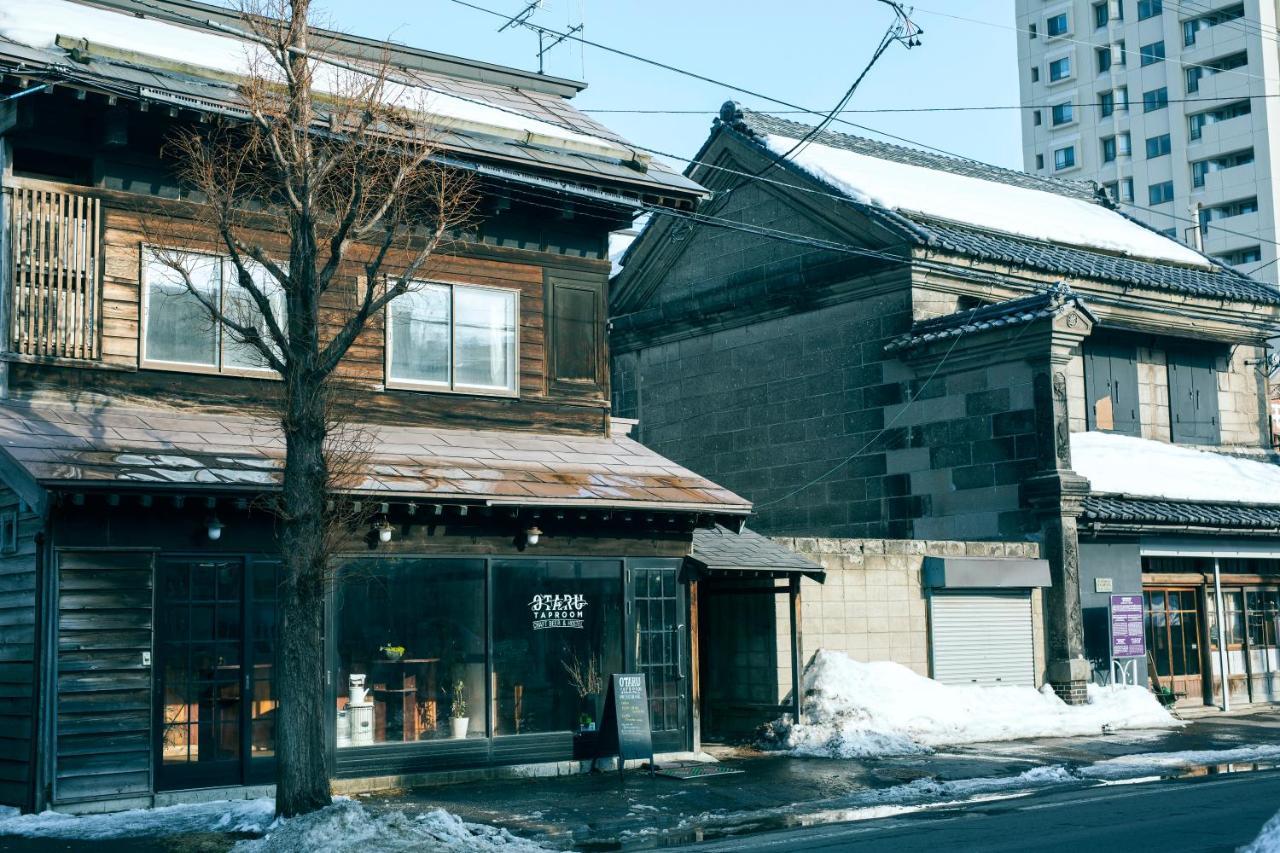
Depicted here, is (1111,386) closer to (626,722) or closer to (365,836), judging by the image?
(626,722)

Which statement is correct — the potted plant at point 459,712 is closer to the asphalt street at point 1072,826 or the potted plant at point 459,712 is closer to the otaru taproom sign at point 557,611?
the otaru taproom sign at point 557,611

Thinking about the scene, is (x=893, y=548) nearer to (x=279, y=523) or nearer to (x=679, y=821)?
(x=679, y=821)

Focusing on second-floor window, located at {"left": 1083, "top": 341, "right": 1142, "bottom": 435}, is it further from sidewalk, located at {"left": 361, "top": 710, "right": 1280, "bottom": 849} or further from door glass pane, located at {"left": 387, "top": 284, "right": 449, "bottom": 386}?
door glass pane, located at {"left": 387, "top": 284, "right": 449, "bottom": 386}

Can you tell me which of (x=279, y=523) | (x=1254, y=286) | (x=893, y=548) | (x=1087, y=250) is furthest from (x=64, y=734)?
(x=1254, y=286)

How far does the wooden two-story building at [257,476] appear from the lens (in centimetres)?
1428

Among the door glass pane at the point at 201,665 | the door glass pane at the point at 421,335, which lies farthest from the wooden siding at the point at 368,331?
the door glass pane at the point at 201,665

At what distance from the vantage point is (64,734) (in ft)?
45.7

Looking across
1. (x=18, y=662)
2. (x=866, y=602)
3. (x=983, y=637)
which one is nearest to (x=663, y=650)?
(x=866, y=602)

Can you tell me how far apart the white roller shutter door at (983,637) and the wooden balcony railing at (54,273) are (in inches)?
520

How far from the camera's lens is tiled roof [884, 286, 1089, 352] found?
888 inches

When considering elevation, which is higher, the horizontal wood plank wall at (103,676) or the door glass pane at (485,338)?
the door glass pane at (485,338)

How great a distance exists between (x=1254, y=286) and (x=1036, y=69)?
192 feet

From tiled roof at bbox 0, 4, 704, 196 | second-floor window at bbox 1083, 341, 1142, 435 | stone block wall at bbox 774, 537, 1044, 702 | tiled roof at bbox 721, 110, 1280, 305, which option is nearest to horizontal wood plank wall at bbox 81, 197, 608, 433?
tiled roof at bbox 0, 4, 704, 196

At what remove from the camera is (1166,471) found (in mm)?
26203
